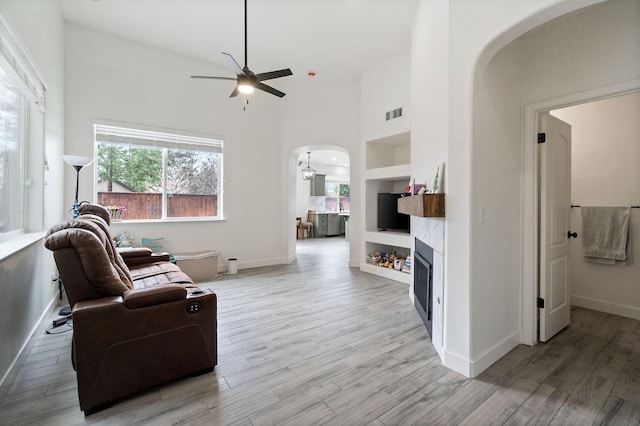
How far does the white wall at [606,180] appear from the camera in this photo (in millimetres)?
3053

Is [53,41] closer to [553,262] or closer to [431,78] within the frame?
[431,78]

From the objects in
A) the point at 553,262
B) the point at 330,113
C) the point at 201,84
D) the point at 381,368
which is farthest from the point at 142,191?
the point at 553,262

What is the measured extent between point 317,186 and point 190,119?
19.8 feet

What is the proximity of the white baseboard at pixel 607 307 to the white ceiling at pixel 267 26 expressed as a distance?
4.06 m

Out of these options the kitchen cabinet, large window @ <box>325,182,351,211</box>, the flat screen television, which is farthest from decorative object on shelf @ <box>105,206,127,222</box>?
large window @ <box>325,182,351,211</box>

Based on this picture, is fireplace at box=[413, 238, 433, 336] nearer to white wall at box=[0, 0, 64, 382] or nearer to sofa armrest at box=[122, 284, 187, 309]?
sofa armrest at box=[122, 284, 187, 309]

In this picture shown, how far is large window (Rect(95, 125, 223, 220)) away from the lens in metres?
4.23

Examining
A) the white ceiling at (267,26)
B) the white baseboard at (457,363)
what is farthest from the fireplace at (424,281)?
the white ceiling at (267,26)

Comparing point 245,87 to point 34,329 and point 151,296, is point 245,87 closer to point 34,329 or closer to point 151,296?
point 151,296

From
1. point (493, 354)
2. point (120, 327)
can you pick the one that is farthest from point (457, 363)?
point (120, 327)

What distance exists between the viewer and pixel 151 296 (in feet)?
5.93

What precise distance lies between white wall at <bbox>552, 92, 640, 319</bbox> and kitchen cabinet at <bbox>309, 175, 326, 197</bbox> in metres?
7.50

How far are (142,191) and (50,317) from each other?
2104 mm

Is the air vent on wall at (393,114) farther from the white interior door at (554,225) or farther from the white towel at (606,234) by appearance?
the white towel at (606,234)
